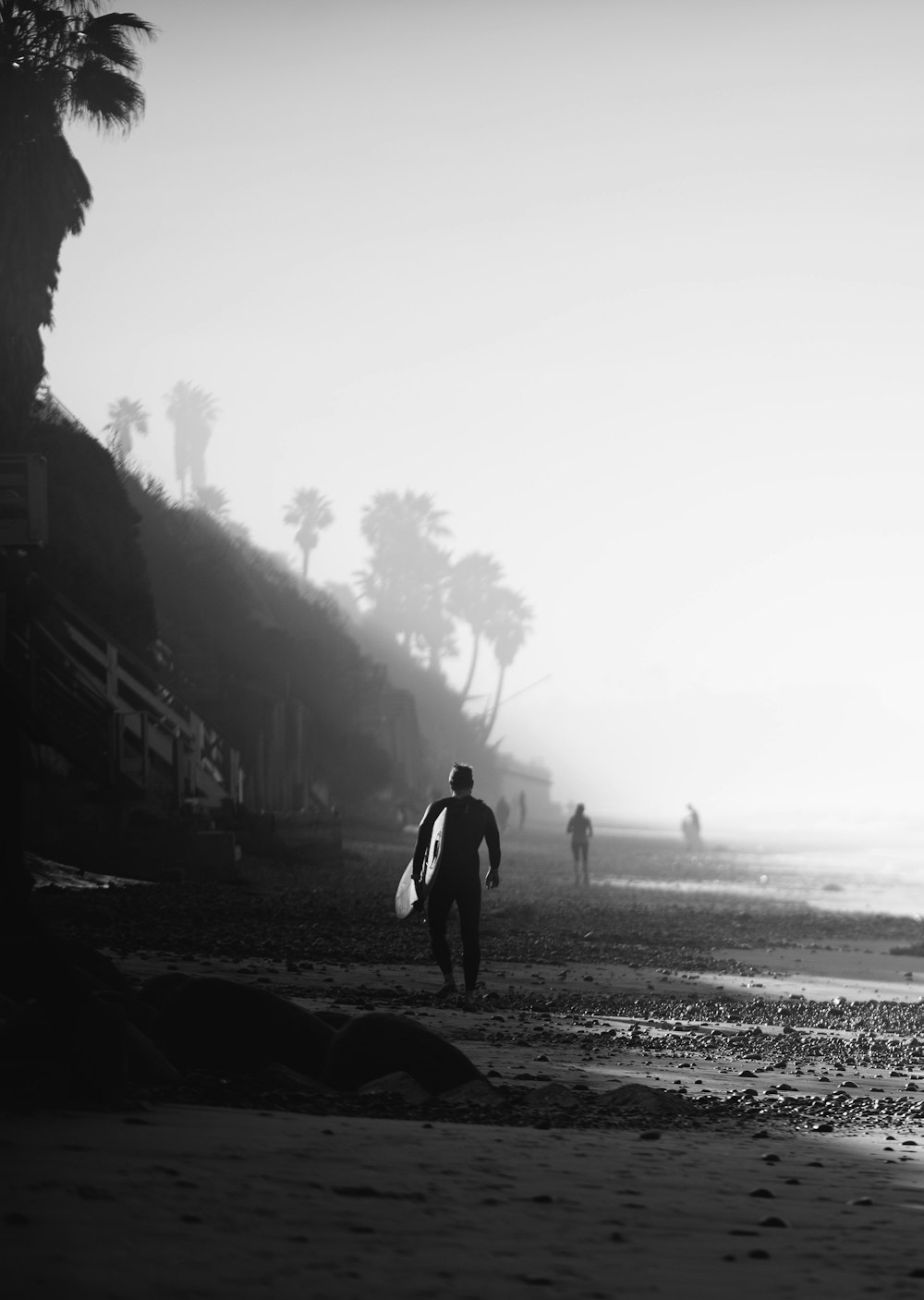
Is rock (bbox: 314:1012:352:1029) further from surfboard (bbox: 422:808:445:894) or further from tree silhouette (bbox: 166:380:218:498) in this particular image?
tree silhouette (bbox: 166:380:218:498)

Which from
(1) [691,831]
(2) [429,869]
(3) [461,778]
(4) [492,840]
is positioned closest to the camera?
(2) [429,869]

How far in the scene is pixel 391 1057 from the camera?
22.4 ft

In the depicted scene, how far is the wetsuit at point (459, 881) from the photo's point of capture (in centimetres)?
1113

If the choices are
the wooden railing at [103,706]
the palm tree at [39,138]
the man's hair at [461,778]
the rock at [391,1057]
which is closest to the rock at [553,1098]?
the rock at [391,1057]

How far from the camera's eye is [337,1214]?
4.01 metres

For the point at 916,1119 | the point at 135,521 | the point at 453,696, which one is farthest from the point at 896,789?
the point at 916,1119

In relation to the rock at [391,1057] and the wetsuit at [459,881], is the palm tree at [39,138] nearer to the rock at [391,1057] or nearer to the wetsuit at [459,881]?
the wetsuit at [459,881]

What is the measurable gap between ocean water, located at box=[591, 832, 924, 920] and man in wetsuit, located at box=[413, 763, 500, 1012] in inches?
725

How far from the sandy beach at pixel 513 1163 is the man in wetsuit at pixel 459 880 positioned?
0.37 meters

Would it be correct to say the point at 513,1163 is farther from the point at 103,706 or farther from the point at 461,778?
the point at 103,706

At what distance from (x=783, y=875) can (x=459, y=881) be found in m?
36.9

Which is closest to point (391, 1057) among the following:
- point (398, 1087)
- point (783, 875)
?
point (398, 1087)

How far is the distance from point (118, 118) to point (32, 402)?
16.0 feet

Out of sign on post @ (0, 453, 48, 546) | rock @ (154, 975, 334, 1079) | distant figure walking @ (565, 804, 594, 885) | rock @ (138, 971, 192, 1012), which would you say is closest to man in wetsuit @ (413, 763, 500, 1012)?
rock @ (138, 971, 192, 1012)
